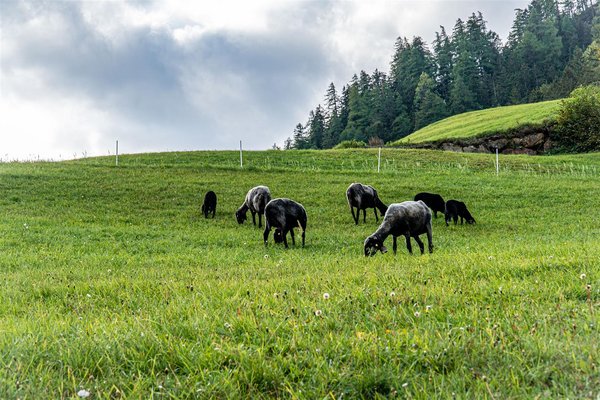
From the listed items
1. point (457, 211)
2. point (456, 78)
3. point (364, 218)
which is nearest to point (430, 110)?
point (456, 78)

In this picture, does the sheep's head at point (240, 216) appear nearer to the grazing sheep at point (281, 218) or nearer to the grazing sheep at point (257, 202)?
the grazing sheep at point (257, 202)

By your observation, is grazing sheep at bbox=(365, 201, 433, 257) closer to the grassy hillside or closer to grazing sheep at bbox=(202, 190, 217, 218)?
grazing sheep at bbox=(202, 190, 217, 218)

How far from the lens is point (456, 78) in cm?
11044

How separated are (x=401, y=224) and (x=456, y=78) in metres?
109

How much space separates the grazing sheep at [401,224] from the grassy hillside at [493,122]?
5780 centimetres

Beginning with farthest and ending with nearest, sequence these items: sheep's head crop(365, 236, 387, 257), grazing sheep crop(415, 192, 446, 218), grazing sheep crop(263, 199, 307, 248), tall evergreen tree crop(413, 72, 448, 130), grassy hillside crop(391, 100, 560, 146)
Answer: tall evergreen tree crop(413, 72, 448, 130)
grassy hillside crop(391, 100, 560, 146)
grazing sheep crop(415, 192, 446, 218)
grazing sheep crop(263, 199, 307, 248)
sheep's head crop(365, 236, 387, 257)

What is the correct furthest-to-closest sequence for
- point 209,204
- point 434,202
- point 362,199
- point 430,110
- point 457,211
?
point 430,110 → point 209,204 → point 434,202 → point 362,199 → point 457,211

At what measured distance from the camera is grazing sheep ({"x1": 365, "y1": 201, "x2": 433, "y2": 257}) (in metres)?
11.6

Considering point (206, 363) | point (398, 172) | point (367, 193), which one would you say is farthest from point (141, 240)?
point (398, 172)

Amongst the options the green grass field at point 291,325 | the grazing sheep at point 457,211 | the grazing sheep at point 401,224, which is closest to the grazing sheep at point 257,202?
the green grass field at point 291,325

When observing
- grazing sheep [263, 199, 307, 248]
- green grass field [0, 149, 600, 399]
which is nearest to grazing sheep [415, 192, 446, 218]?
grazing sheep [263, 199, 307, 248]

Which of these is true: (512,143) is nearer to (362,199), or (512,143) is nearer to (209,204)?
(362,199)

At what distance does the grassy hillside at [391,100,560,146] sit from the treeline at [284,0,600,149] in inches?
1017

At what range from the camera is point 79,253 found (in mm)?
12516
